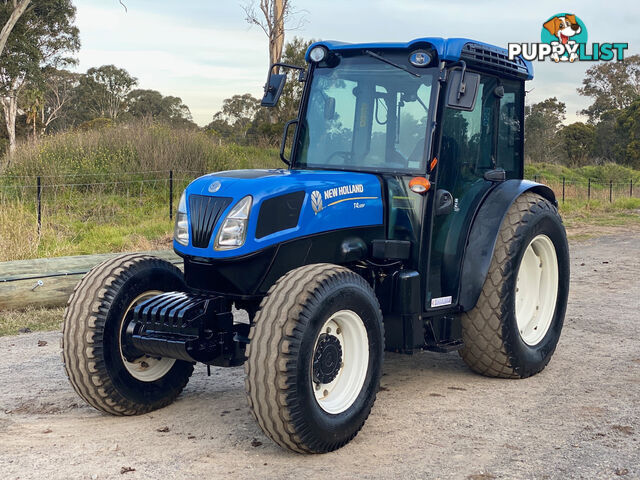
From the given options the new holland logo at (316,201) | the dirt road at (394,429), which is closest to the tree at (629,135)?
the dirt road at (394,429)

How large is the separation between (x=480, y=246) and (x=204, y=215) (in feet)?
6.58

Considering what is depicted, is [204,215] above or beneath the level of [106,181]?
beneath

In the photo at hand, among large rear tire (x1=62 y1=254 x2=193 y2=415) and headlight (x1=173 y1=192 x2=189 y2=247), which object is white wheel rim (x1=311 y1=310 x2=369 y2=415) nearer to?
headlight (x1=173 y1=192 x2=189 y2=247)

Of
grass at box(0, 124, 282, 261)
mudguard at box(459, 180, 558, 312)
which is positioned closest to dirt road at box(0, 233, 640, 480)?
mudguard at box(459, 180, 558, 312)

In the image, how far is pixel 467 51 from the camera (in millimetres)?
5496

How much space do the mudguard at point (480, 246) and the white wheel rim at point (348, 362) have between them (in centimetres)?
118

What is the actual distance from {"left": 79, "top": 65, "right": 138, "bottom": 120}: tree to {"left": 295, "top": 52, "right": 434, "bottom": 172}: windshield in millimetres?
49674

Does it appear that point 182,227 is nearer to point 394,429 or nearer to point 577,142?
point 394,429

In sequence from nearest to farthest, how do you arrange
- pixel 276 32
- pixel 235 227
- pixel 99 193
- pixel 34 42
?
pixel 235 227 < pixel 99 193 < pixel 276 32 < pixel 34 42

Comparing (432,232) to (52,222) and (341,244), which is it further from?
(52,222)

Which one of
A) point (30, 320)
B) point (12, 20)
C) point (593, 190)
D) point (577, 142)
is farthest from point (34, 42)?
point (577, 142)

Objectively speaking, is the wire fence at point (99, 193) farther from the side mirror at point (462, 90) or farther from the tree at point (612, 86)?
the tree at point (612, 86)

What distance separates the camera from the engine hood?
15.0ft

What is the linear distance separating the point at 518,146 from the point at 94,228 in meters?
9.21
